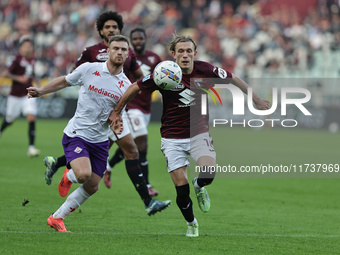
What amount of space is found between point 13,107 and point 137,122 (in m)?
5.88

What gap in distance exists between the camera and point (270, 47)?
28.0 metres

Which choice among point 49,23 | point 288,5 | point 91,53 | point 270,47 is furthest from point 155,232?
point 49,23

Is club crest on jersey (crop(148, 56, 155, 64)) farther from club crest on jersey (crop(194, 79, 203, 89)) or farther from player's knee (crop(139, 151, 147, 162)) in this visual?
club crest on jersey (crop(194, 79, 203, 89))

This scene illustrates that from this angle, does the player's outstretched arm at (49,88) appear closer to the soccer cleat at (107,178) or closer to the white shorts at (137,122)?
the white shorts at (137,122)

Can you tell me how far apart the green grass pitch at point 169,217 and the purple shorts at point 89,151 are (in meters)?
0.75

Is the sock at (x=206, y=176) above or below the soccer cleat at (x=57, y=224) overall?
above

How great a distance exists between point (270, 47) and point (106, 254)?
74.5 feet

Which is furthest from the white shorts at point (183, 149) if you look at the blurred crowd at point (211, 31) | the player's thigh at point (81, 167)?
the blurred crowd at point (211, 31)

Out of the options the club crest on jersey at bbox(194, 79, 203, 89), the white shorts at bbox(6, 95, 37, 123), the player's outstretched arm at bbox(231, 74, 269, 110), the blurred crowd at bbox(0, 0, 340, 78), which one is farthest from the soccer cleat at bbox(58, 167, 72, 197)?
the blurred crowd at bbox(0, 0, 340, 78)

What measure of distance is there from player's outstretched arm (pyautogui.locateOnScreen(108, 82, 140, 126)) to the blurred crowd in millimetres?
20153

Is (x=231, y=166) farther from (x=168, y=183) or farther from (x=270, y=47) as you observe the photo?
(x=270, y=47)

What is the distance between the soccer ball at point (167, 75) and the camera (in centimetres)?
712

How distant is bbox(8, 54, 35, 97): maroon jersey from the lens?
54.0 feet

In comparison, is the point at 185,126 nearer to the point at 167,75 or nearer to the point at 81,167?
the point at 167,75
